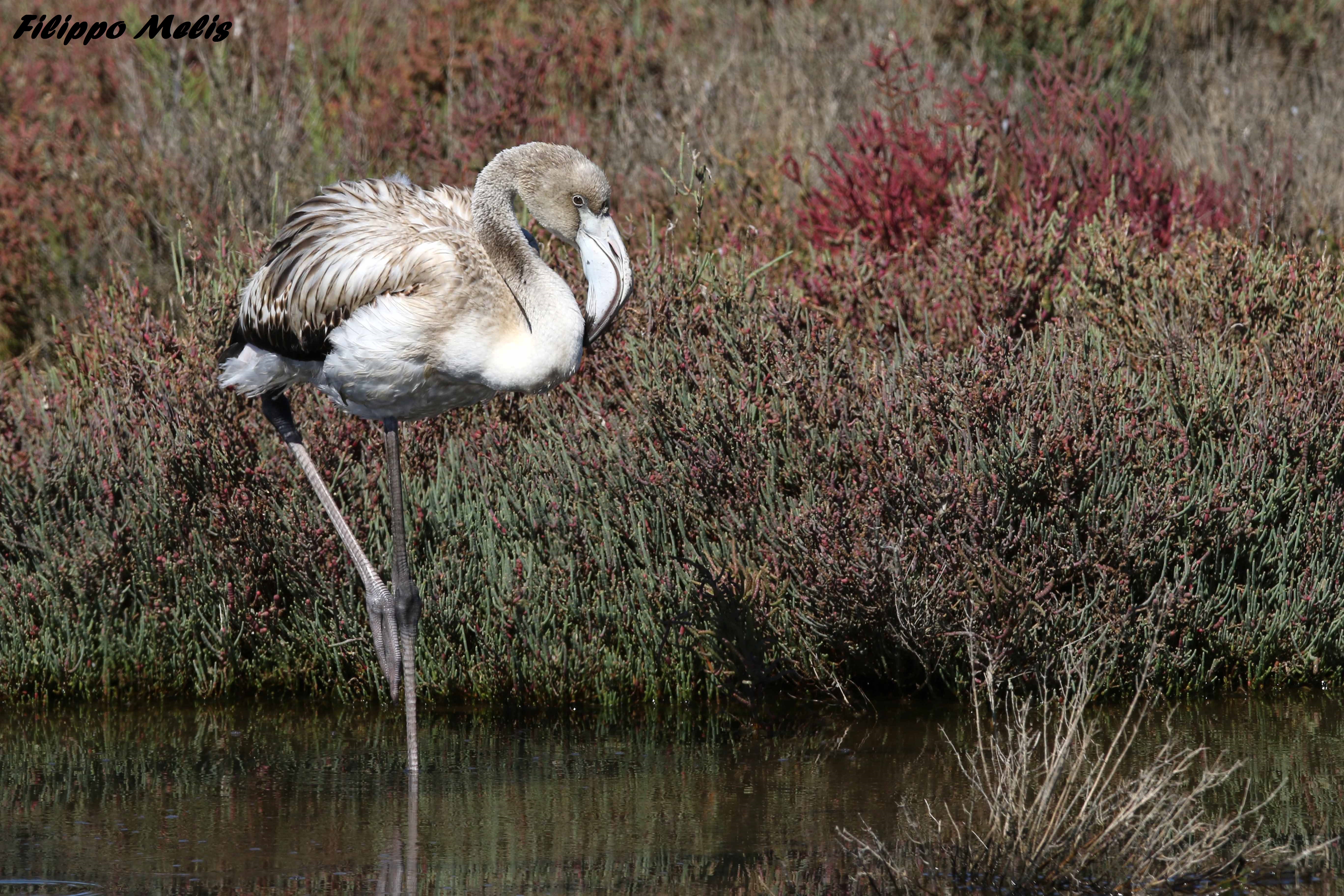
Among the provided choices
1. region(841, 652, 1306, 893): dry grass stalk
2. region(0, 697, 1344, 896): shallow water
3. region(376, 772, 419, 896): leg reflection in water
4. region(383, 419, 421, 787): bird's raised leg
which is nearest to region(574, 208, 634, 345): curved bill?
region(383, 419, 421, 787): bird's raised leg

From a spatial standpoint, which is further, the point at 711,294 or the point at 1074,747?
the point at 711,294

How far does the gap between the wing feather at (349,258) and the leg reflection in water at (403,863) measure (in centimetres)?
166

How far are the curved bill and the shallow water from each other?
1438 millimetres

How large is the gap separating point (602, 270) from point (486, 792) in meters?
1.67

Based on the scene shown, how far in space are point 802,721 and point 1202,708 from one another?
55.1 inches

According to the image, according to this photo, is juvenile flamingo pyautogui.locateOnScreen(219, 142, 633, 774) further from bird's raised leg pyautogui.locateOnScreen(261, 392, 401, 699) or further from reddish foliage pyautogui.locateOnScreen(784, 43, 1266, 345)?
reddish foliage pyautogui.locateOnScreen(784, 43, 1266, 345)

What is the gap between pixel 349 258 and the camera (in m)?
5.34

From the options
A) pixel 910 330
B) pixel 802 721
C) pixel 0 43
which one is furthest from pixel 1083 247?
pixel 0 43

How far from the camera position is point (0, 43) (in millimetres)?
12273

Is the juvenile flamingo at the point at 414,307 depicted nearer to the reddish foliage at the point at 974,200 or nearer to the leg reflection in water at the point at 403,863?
the leg reflection in water at the point at 403,863

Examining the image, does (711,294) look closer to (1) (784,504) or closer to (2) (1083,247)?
(1) (784,504)

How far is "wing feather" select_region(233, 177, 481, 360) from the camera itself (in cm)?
520

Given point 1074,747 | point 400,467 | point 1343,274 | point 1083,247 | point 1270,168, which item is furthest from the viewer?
point 1270,168

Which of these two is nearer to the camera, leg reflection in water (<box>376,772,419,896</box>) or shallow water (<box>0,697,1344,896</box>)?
leg reflection in water (<box>376,772,419,896</box>)
